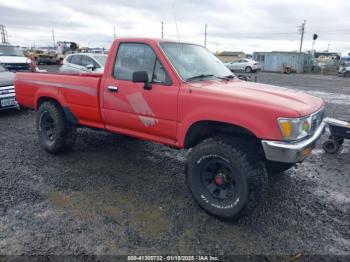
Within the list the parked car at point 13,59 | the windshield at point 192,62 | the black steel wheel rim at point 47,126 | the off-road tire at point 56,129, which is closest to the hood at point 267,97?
the windshield at point 192,62

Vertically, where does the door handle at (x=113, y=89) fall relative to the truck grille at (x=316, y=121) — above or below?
above

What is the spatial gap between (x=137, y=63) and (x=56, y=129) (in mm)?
1977

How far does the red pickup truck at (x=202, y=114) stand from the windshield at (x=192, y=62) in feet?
0.06

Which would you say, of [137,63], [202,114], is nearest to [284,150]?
[202,114]

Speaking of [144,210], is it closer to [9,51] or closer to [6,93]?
[6,93]

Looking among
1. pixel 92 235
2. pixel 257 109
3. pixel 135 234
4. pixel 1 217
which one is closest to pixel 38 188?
pixel 1 217

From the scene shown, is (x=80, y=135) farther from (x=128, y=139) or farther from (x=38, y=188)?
(x=38, y=188)

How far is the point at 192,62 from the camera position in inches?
162

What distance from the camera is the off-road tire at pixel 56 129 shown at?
510 cm

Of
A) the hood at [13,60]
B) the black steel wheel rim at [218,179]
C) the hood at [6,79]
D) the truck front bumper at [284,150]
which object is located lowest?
the black steel wheel rim at [218,179]

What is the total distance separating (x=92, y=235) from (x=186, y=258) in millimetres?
1014

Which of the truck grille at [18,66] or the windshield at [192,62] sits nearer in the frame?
the windshield at [192,62]

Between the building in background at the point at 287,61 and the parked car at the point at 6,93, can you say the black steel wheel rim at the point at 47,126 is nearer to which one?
the parked car at the point at 6,93

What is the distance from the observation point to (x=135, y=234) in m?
3.12
